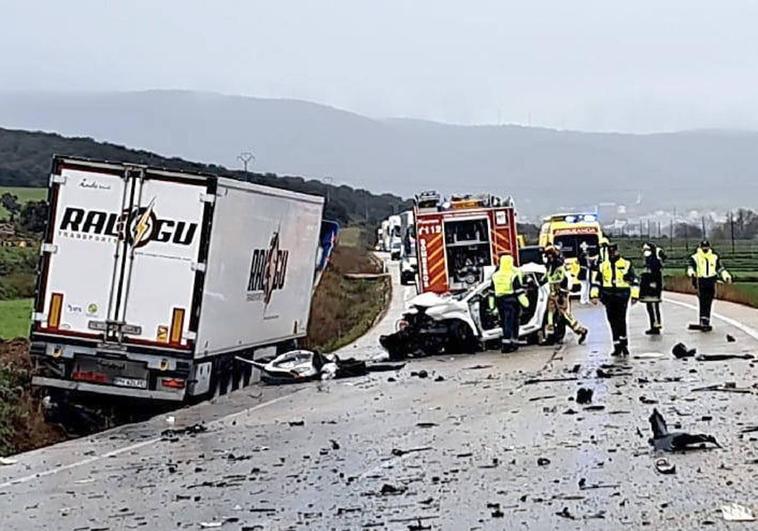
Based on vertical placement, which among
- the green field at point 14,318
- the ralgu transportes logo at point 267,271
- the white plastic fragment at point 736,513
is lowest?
the green field at point 14,318

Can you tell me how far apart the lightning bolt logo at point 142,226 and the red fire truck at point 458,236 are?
15031 mm

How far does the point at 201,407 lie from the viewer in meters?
16.1

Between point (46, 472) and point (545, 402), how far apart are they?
5259 mm

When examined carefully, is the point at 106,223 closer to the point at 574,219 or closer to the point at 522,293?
the point at 522,293

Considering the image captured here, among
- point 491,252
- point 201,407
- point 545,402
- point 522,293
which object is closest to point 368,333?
point 491,252

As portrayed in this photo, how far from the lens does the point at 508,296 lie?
20.6 meters

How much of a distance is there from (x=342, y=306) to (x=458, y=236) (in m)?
10.5

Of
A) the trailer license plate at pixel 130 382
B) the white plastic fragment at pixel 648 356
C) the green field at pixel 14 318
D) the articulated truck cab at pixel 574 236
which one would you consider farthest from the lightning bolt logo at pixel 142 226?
the articulated truck cab at pixel 574 236

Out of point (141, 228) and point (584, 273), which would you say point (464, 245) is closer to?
point (584, 273)

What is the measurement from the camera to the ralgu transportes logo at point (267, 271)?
17.9 metres

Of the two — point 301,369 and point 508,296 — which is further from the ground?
point 508,296

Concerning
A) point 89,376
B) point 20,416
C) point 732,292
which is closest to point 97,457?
point 89,376

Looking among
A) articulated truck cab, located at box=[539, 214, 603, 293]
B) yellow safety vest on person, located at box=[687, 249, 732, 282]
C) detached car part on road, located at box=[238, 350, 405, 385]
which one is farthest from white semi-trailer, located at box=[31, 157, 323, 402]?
articulated truck cab, located at box=[539, 214, 603, 293]

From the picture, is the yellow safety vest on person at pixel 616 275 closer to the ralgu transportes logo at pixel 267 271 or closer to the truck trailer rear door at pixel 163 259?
the ralgu transportes logo at pixel 267 271
